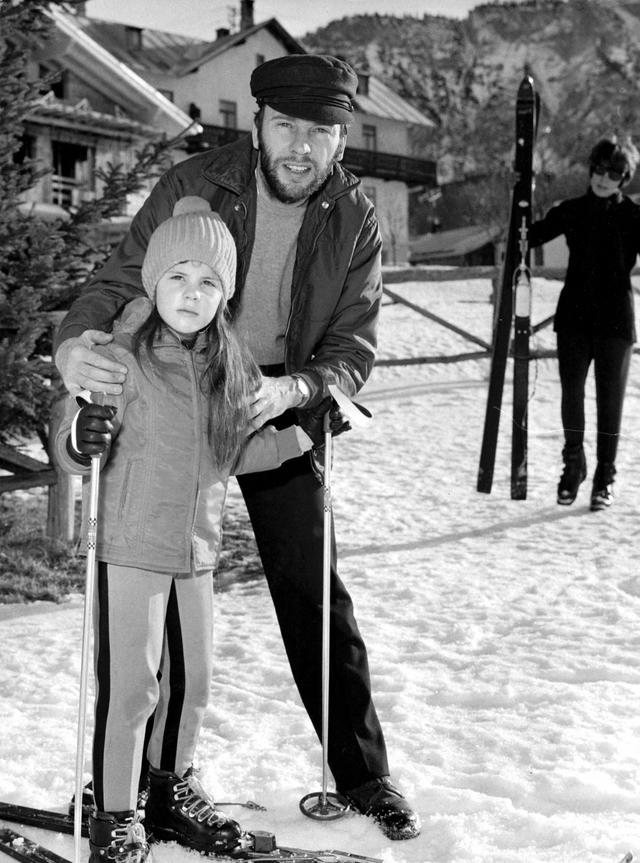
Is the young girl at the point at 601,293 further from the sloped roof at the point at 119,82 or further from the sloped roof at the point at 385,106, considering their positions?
the sloped roof at the point at 385,106

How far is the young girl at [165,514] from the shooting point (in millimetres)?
2629

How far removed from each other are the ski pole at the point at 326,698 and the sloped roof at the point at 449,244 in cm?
4210

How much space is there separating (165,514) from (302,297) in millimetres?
771

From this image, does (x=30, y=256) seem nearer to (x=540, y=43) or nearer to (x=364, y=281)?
(x=364, y=281)

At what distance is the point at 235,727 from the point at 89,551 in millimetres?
1477

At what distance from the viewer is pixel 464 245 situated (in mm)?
46344

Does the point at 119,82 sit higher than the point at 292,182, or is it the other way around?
the point at 119,82

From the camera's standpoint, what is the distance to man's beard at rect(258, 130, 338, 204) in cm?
299

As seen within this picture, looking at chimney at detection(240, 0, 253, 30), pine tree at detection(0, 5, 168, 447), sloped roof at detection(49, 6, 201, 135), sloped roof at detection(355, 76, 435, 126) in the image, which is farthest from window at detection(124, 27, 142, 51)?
pine tree at detection(0, 5, 168, 447)

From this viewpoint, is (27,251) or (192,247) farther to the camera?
(27,251)

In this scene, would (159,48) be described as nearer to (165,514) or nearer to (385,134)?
(385,134)

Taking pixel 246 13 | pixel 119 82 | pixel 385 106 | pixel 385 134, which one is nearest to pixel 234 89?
pixel 246 13

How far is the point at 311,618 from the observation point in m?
3.04

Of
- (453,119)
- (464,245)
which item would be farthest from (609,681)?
(453,119)
